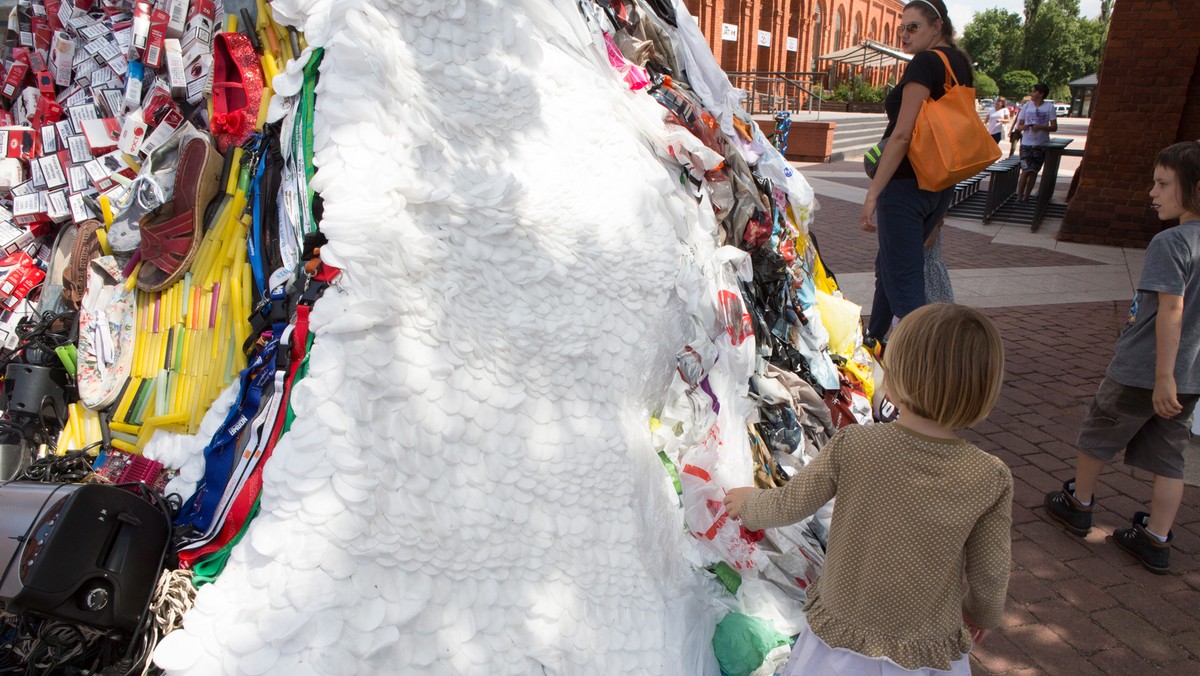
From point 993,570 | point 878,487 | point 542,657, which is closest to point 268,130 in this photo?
point 542,657

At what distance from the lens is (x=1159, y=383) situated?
8.73 feet

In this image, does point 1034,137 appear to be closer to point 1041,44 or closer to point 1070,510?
point 1070,510

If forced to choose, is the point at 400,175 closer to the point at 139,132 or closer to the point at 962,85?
the point at 139,132

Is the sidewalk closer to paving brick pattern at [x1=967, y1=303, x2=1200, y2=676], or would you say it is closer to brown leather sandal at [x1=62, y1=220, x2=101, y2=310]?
paving brick pattern at [x1=967, y1=303, x2=1200, y2=676]

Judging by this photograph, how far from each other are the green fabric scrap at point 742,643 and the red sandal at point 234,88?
2.35m

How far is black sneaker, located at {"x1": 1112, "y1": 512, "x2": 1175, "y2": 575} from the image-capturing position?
2816 mm

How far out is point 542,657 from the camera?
5.90 ft

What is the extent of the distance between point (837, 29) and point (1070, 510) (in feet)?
149

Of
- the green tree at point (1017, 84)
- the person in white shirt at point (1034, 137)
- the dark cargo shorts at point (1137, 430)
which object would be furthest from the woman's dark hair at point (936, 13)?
the green tree at point (1017, 84)

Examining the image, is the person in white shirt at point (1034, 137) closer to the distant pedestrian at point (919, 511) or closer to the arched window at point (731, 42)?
the distant pedestrian at point (919, 511)

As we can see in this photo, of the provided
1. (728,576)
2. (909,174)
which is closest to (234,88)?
(728,576)

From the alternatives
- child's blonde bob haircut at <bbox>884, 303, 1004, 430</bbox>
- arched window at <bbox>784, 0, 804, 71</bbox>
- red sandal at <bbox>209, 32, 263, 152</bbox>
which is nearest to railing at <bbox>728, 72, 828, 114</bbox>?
arched window at <bbox>784, 0, 804, 71</bbox>

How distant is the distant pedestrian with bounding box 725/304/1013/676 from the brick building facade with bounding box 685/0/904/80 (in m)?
25.4

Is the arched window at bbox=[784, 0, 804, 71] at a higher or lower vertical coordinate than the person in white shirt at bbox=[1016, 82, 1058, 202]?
higher
